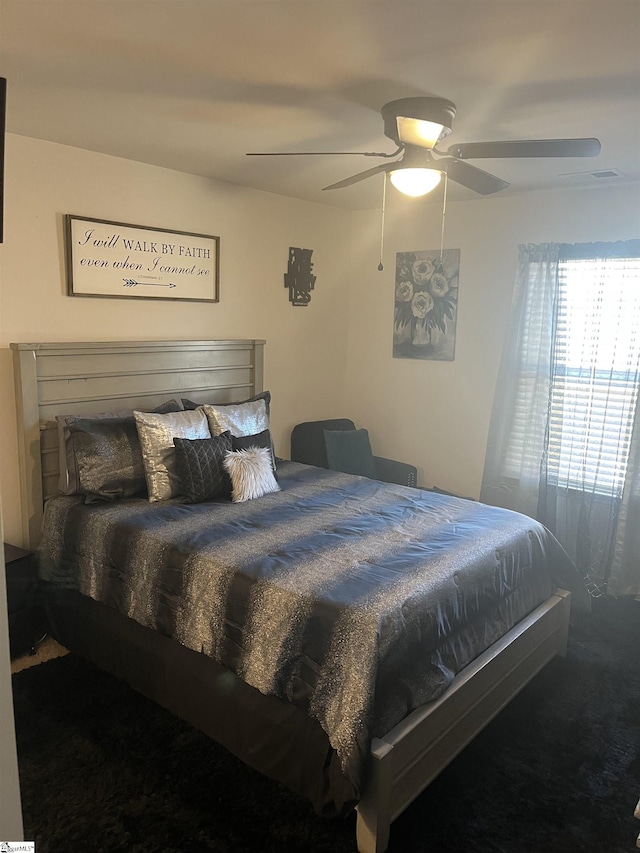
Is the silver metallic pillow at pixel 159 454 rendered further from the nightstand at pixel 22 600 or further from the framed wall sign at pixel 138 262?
the framed wall sign at pixel 138 262

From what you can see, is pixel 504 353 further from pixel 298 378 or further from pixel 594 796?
pixel 594 796

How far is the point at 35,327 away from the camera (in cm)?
313

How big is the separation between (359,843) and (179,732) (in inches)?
33.8

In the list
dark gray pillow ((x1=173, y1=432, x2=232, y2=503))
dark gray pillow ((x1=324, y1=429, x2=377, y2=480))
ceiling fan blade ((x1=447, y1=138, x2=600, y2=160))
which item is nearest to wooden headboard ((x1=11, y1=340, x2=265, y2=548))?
dark gray pillow ((x1=173, y1=432, x2=232, y2=503))

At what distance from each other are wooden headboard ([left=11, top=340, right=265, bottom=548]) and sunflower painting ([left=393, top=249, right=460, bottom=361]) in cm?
143

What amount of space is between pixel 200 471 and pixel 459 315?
91.5 inches

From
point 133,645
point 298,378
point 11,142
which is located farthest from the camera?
point 298,378

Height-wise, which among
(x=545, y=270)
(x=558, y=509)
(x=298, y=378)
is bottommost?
(x=558, y=509)

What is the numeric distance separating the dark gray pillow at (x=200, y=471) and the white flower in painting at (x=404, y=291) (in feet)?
7.19

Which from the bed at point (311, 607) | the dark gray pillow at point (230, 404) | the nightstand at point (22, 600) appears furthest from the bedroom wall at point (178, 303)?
the dark gray pillow at point (230, 404)

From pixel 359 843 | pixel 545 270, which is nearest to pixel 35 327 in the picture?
pixel 359 843

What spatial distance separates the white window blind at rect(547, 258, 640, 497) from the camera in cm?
371

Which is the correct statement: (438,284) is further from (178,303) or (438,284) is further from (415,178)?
(415,178)

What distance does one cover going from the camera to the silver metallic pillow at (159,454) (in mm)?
3092
